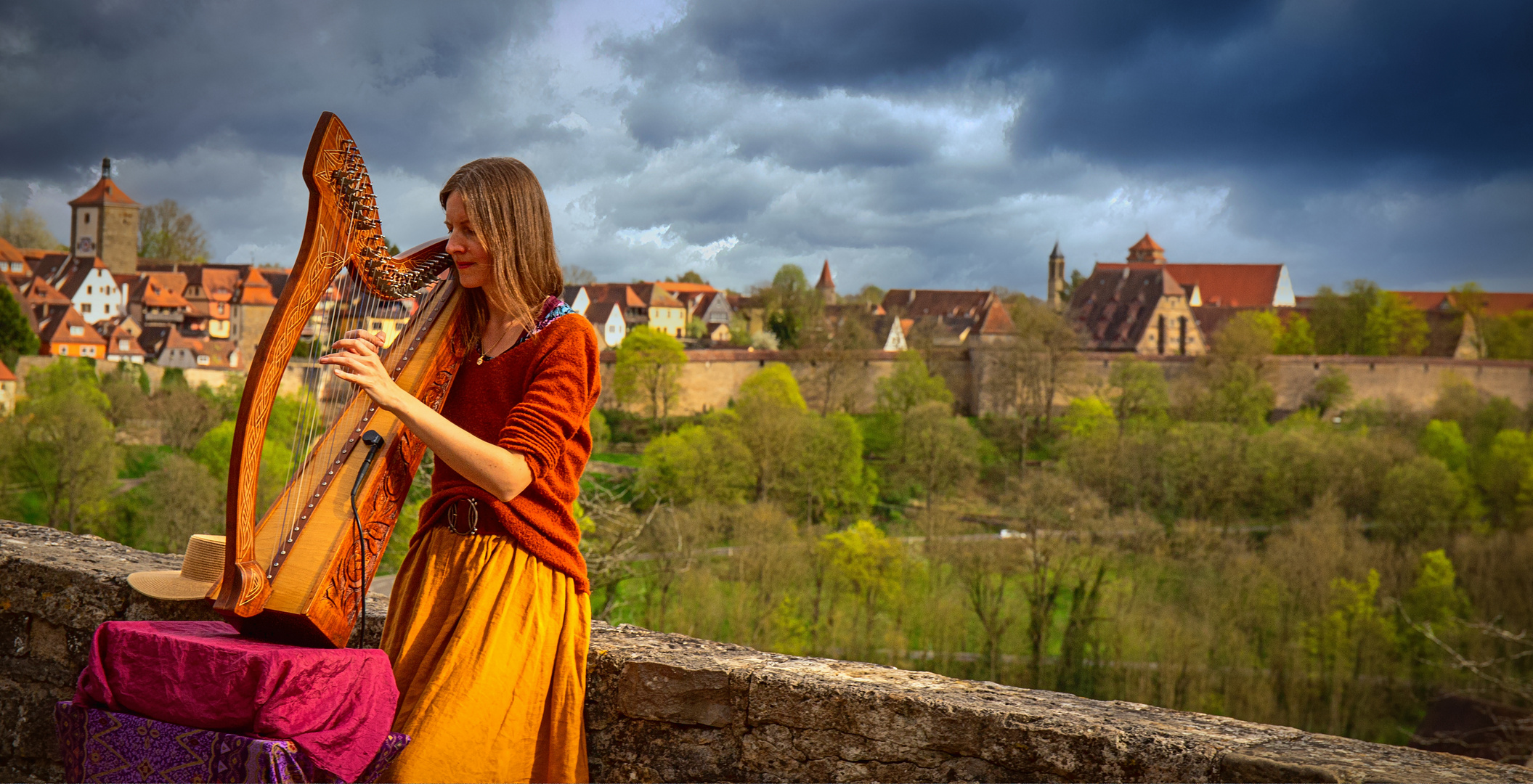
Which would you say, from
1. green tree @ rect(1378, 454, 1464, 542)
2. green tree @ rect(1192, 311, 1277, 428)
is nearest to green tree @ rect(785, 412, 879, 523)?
green tree @ rect(1378, 454, 1464, 542)

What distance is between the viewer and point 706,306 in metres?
69.9

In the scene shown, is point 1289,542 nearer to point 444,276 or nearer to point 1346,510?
point 1346,510

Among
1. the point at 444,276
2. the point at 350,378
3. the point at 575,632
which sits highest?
the point at 444,276

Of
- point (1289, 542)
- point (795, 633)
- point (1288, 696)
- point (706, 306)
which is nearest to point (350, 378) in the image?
point (795, 633)

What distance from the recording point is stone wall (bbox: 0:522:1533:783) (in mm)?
1914

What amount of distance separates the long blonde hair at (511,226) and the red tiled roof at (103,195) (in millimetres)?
64485

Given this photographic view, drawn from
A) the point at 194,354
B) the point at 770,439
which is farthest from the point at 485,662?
the point at 194,354

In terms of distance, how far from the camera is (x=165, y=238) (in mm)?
61875

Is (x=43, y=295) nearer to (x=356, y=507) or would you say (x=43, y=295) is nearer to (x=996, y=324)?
(x=996, y=324)

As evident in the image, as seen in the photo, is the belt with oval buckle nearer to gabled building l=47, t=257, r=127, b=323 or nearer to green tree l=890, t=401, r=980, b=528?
green tree l=890, t=401, r=980, b=528

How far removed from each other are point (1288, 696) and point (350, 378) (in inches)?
975

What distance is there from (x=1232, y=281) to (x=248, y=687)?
78034 millimetres

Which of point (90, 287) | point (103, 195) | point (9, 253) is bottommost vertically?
point (90, 287)

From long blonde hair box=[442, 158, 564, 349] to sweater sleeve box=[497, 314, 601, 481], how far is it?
8 cm
